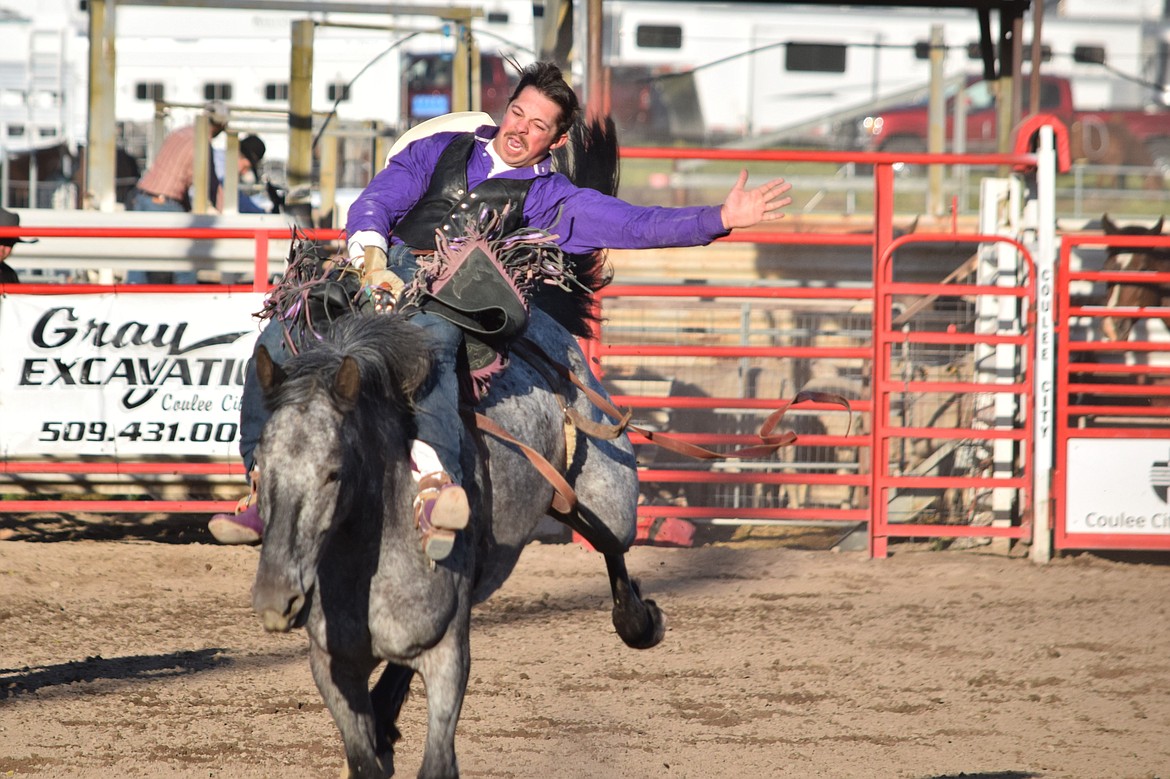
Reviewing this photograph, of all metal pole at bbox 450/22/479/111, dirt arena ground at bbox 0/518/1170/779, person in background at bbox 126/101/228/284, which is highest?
metal pole at bbox 450/22/479/111

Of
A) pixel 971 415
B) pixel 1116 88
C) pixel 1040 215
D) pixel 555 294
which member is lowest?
pixel 971 415

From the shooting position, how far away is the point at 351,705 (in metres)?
3.39

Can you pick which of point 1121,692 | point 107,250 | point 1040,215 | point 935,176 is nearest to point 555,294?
point 1121,692

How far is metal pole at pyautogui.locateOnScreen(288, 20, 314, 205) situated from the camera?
9.52 meters

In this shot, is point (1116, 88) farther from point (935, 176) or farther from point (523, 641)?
point (523, 641)

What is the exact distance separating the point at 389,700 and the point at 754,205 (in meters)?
1.72

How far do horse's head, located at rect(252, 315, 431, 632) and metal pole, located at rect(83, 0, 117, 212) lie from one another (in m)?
6.83

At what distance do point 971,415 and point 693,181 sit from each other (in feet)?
15.5

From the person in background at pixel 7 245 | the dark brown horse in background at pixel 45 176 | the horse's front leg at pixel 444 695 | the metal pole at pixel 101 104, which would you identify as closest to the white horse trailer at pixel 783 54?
the dark brown horse in background at pixel 45 176

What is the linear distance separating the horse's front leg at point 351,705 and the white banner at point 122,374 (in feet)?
14.9

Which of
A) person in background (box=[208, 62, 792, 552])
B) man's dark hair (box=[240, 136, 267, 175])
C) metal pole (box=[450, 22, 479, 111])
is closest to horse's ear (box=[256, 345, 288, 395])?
person in background (box=[208, 62, 792, 552])

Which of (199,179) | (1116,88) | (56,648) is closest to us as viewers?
(56,648)

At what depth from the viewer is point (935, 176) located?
35.4 feet

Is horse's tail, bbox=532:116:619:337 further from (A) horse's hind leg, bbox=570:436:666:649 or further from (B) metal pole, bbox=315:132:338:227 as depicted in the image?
(B) metal pole, bbox=315:132:338:227
